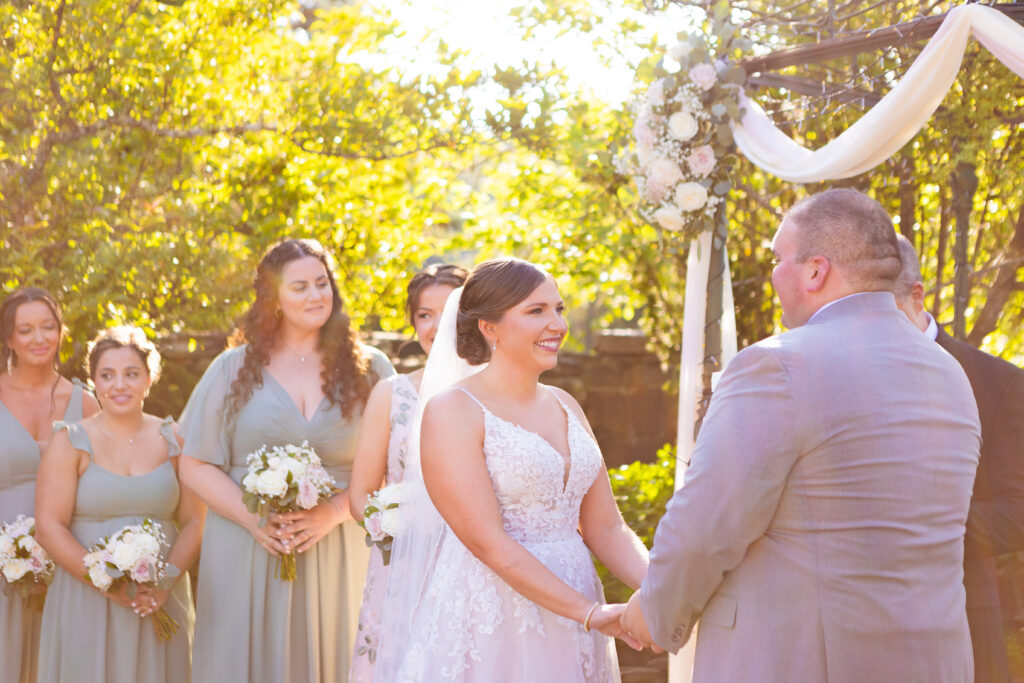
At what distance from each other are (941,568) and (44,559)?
339 centimetres

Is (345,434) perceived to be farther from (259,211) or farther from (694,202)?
(259,211)

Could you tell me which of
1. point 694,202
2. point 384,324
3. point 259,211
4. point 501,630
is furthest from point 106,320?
point 501,630

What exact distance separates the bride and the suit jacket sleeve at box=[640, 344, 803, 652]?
1.62 feet

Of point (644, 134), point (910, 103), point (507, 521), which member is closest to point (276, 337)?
point (507, 521)

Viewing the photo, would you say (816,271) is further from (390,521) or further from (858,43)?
(858,43)

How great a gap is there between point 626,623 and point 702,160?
2809 mm

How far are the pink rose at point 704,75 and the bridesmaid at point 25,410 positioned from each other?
3.04 m

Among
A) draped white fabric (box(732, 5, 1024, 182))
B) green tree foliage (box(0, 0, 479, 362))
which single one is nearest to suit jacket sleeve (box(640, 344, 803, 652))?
draped white fabric (box(732, 5, 1024, 182))

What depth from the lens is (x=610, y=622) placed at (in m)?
2.66

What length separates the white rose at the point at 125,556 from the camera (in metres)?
3.79

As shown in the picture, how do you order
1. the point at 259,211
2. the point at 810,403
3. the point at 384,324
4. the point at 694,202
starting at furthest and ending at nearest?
the point at 384,324, the point at 259,211, the point at 694,202, the point at 810,403

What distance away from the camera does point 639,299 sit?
8.12 m

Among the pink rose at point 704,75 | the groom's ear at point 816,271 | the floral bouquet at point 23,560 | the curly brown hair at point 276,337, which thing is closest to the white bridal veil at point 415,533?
the curly brown hair at point 276,337

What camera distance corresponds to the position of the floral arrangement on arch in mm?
4746
